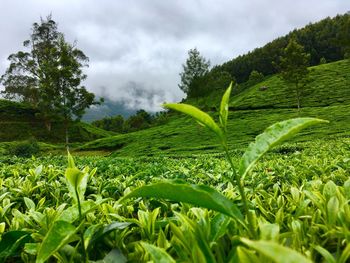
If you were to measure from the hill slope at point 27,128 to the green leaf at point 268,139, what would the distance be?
2091 inches

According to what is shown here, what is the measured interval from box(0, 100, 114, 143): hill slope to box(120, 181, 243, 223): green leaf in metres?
53.2

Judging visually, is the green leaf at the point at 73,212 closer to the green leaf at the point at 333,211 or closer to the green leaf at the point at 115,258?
the green leaf at the point at 115,258

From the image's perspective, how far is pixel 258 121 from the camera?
153 ft

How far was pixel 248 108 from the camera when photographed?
60625mm

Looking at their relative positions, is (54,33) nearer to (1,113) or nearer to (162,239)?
(1,113)

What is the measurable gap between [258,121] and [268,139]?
46454 mm


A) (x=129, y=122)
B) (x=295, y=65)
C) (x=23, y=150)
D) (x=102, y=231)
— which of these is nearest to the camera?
(x=102, y=231)

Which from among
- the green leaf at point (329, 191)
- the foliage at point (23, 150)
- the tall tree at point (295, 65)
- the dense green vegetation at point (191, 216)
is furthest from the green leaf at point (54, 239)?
the tall tree at point (295, 65)

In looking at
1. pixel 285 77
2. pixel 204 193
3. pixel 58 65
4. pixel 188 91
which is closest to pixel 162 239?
pixel 204 193

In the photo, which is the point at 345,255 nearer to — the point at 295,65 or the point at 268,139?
the point at 268,139

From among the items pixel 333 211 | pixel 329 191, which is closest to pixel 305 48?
pixel 329 191

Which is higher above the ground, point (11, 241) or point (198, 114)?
point (198, 114)

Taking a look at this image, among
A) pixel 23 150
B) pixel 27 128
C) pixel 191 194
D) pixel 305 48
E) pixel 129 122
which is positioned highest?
pixel 305 48

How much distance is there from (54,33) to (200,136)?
3244cm
